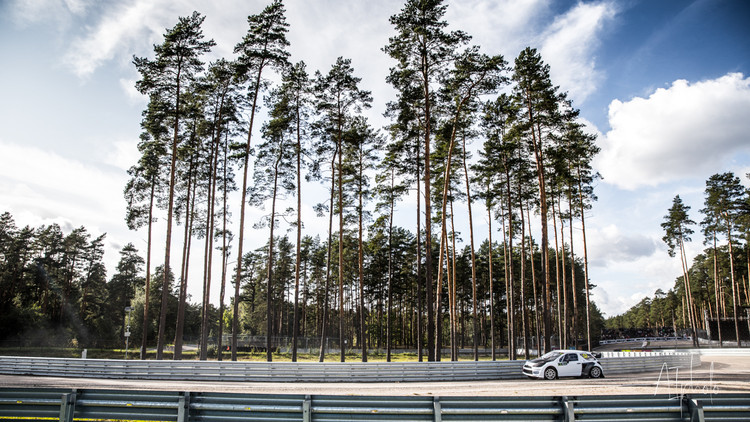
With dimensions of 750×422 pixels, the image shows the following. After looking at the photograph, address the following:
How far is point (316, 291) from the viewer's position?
70.3 meters

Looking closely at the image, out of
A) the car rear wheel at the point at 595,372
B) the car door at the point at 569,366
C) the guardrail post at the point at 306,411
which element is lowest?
the car rear wheel at the point at 595,372

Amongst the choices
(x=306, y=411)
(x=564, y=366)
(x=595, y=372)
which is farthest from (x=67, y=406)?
(x=595, y=372)

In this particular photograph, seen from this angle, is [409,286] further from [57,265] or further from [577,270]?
[57,265]

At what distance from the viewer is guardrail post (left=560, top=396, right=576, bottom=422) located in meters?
5.29

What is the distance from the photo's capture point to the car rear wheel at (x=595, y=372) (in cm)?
2034

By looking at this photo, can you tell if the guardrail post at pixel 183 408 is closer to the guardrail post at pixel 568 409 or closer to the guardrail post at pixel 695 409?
the guardrail post at pixel 568 409

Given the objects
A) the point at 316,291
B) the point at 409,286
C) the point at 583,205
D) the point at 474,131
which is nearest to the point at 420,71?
the point at 474,131

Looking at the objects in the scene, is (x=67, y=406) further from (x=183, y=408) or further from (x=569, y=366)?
(x=569, y=366)

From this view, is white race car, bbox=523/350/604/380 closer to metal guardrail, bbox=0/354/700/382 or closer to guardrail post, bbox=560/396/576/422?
metal guardrail, bbox=0/354/700/382

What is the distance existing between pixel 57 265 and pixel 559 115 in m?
60.9

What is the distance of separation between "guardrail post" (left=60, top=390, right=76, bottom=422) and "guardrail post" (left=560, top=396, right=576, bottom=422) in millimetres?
6350

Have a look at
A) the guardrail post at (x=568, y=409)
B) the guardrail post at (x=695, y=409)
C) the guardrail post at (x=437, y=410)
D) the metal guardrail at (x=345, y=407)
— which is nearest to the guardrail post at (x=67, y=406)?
the metal guardrail at (x=345, y=407)

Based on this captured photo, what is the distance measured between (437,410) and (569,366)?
17534 mm

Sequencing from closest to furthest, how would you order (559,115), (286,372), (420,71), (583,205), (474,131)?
(286,372) → (420,71) → (559,115) → (474,131) → (583,205)
